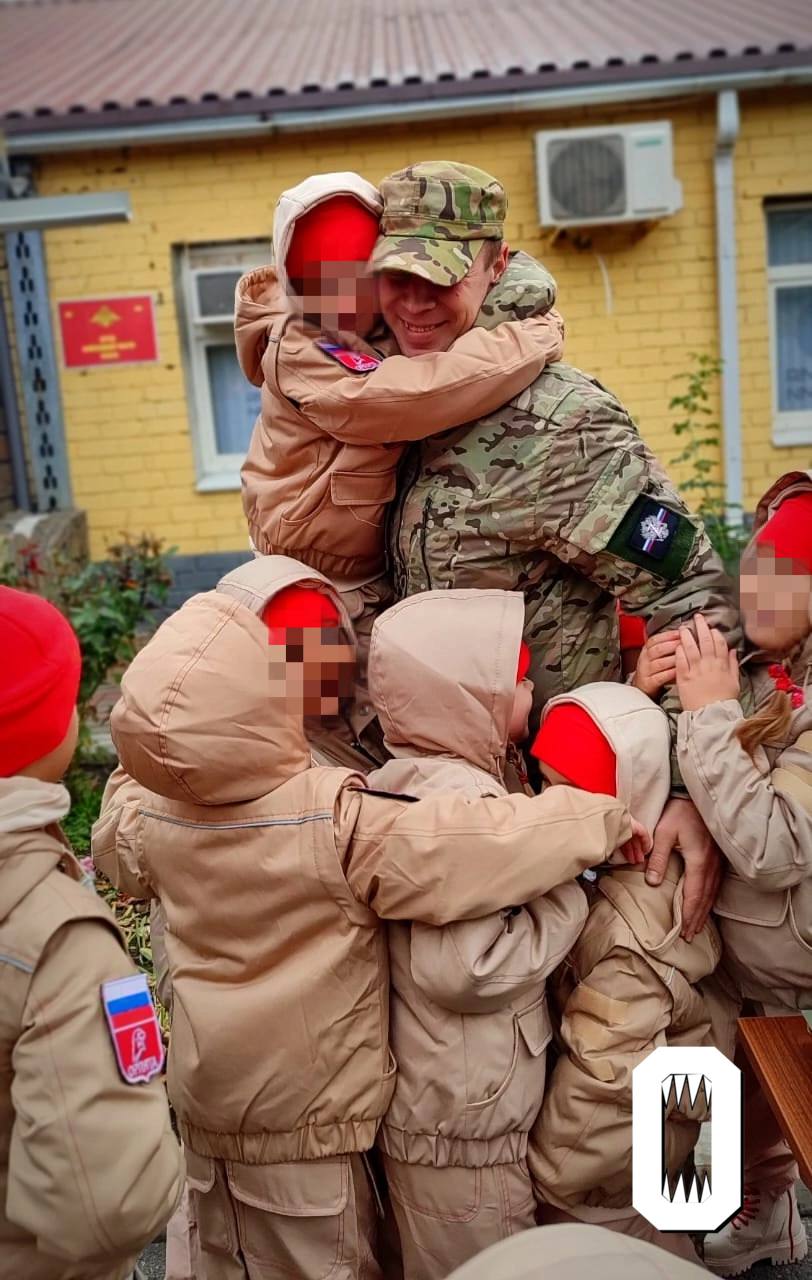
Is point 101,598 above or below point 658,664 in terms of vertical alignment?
below

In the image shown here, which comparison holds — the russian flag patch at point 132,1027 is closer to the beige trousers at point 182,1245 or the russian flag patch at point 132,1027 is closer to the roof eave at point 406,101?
the beige trousers at point 182,1245

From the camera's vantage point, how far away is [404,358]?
1.96 metres

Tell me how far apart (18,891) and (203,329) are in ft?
23.2

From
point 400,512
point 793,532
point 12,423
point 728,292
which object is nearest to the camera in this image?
point 793,532

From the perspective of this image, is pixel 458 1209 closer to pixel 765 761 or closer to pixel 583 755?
pixel 583 755

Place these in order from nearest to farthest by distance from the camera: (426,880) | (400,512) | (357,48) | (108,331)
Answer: (426,880) < (400,512) < (108,331) < (357,48)

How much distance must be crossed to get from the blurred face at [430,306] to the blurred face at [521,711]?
629mm

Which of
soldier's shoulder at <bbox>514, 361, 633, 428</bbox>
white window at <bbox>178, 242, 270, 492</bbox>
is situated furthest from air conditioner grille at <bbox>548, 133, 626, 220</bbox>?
soldier's shoulder at <bbox>514, 361, 633, 428</bbox>

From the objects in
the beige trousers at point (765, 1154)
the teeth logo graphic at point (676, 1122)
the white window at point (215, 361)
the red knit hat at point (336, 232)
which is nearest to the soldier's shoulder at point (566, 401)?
the red knit hat at point (336, 232)

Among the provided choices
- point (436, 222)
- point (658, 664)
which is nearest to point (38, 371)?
point (436, 222)

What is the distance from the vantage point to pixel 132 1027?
55.0 inches

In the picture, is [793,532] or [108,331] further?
[108,331]

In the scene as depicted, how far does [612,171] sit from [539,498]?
19.9 ft

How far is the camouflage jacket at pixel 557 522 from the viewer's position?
6.41ft
